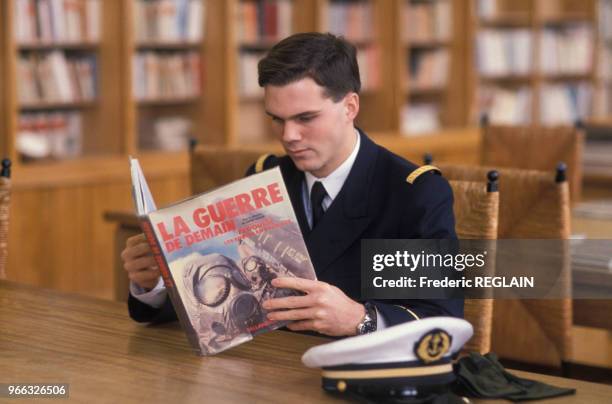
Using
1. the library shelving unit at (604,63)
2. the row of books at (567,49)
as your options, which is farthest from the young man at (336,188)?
the library shelving unit at (604,63)

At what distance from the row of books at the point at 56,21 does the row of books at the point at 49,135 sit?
421 millimetres

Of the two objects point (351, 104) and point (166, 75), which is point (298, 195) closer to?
point (351, 104)

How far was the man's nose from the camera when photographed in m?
2.18

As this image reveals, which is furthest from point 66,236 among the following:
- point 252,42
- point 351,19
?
point 351,19

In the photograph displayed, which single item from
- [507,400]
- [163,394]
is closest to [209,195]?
[163,394]

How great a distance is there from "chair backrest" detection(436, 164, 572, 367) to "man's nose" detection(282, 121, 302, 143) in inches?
39.7

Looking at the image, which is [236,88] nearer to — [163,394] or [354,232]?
[354,232]

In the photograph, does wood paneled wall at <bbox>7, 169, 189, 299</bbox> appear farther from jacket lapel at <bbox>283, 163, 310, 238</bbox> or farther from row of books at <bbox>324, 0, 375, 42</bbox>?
jacket lapel at <bbox>283, 163, 310, 238</bbox>

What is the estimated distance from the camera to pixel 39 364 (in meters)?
1.96

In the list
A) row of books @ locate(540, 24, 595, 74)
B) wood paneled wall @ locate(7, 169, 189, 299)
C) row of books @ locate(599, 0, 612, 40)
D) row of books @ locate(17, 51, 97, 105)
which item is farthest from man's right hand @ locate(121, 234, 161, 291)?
row of books @ locate(599, 0, 612, 40)

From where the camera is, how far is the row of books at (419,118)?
7.82 m

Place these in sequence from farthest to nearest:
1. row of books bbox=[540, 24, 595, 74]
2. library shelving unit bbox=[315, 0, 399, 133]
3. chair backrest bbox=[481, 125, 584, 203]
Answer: row of books bbox=[540, 24, 595, 74], library shelving unit bbox=[315, 0, 399, 133], chair backrest bbox=[481, 125, 584, 203]

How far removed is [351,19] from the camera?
7293 millimetres

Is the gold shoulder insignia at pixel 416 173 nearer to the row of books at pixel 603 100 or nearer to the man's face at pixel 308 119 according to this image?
the man's face at pixel 308 119
